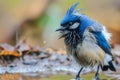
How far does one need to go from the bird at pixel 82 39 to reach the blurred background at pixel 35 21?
4287 mm

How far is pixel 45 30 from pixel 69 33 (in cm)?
509

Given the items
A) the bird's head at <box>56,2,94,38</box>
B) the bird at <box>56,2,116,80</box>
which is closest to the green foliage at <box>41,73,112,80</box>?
the bird at <box>56,2,116,80</box>

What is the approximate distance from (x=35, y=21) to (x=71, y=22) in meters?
5.19

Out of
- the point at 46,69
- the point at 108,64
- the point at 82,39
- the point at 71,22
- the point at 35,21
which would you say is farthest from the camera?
the point at 35,21

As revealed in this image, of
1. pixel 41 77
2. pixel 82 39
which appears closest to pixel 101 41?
pixel 82 39

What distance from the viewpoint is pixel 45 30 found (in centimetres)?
1252

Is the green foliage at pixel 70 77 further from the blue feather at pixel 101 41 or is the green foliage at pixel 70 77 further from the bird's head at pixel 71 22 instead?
the bird's head at pixel 71 22

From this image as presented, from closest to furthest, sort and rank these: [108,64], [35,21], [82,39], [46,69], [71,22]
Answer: [71,22] < [82,39] < [108,64] < [46,69] < [35,21]

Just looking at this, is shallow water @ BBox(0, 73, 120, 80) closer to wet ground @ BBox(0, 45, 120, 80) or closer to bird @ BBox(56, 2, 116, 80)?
wet ground @ BBox(0, 45, 120, 80)

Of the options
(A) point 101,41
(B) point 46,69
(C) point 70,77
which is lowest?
(C) point 70,77

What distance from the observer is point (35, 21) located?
1241 cm

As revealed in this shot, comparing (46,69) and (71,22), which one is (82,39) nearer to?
(71,22)

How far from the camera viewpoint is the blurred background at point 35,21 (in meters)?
12.1

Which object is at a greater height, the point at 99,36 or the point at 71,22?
the point at 71,22
